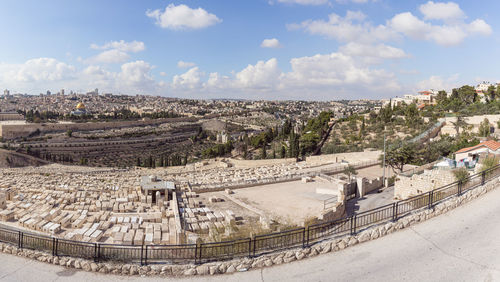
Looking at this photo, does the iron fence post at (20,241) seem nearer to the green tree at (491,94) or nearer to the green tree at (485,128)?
the green tree at (485,128)

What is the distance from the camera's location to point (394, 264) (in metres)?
5.55

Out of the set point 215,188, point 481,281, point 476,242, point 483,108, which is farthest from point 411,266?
point 483,108

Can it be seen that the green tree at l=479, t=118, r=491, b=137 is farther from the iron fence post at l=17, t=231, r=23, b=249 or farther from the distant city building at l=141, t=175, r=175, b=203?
the iron fence post at l=17, t=231, r=23, b=249

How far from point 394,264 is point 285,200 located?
33.1ft

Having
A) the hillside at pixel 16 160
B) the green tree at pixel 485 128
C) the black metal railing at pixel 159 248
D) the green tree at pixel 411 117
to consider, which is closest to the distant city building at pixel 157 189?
the black metal railing at pixel 159 248

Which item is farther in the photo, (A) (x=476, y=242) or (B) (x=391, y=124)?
(B) (x=391, y=124)

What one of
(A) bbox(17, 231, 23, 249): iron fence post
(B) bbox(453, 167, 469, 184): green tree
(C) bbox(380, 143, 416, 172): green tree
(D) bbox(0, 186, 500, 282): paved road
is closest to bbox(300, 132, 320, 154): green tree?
(C) bbox(380, 143, 416, 172): green tree

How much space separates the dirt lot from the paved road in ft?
17.2

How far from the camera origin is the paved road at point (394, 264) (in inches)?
206

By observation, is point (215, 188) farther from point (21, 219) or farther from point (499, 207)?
point (499, 207)

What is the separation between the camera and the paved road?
5.24 m

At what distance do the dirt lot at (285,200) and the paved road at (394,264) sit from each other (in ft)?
17.2

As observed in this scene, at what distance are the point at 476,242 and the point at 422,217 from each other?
1.16 metres

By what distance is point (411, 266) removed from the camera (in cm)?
547
